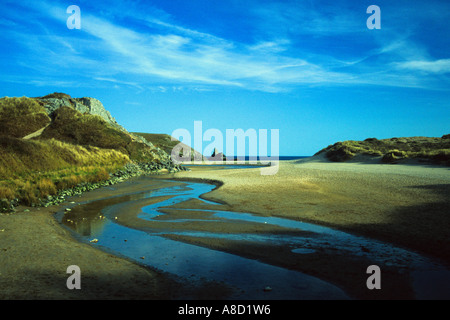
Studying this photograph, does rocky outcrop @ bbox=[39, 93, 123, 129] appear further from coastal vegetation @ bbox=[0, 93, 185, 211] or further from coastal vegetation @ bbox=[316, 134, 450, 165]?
coastal vegetation @ bbox=[316, 134, 450, 165]

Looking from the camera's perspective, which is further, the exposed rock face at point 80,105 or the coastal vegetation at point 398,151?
the exposed rock face at point 80,105

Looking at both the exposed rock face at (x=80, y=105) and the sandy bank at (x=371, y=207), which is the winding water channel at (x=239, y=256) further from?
the exposed rock face at (x=80, y=105)

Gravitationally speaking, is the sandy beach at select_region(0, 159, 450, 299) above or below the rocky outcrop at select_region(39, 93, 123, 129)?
below

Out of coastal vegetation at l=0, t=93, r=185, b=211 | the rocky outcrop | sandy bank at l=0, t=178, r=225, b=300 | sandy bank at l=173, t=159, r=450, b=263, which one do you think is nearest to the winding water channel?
sandy bank at l=0, t=178, r=225, b=300

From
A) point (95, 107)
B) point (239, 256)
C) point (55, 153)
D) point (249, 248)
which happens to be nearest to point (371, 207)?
point (249, 248)

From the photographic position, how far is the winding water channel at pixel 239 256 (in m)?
5.16

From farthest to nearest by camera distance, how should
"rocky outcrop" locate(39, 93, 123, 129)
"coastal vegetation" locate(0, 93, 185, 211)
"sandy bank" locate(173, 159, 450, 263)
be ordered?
"rocky outcrop" locate(39, 93, 123, 129), "coastal vegetation" locate(0, 93, 185, 211), "sandy bank" locate(173, 159, 450, 263)

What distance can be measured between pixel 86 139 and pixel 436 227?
44.1 metres

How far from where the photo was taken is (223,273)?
19.1ft

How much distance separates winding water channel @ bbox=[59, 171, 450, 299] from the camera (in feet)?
16.9

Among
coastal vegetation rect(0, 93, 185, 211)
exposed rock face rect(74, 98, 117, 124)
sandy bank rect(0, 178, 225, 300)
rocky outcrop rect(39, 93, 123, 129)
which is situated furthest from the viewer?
exposed rock face rect(74, 98, 117, 124)

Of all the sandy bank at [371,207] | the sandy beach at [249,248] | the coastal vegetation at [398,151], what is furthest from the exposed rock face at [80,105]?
the sandy bank at [371,207]

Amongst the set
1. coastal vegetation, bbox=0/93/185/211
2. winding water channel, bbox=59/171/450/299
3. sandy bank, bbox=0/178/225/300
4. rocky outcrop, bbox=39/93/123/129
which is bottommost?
winding water channel, bbox=59/171/450/299

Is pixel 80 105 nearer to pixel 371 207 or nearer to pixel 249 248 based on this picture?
pixel 371 207
